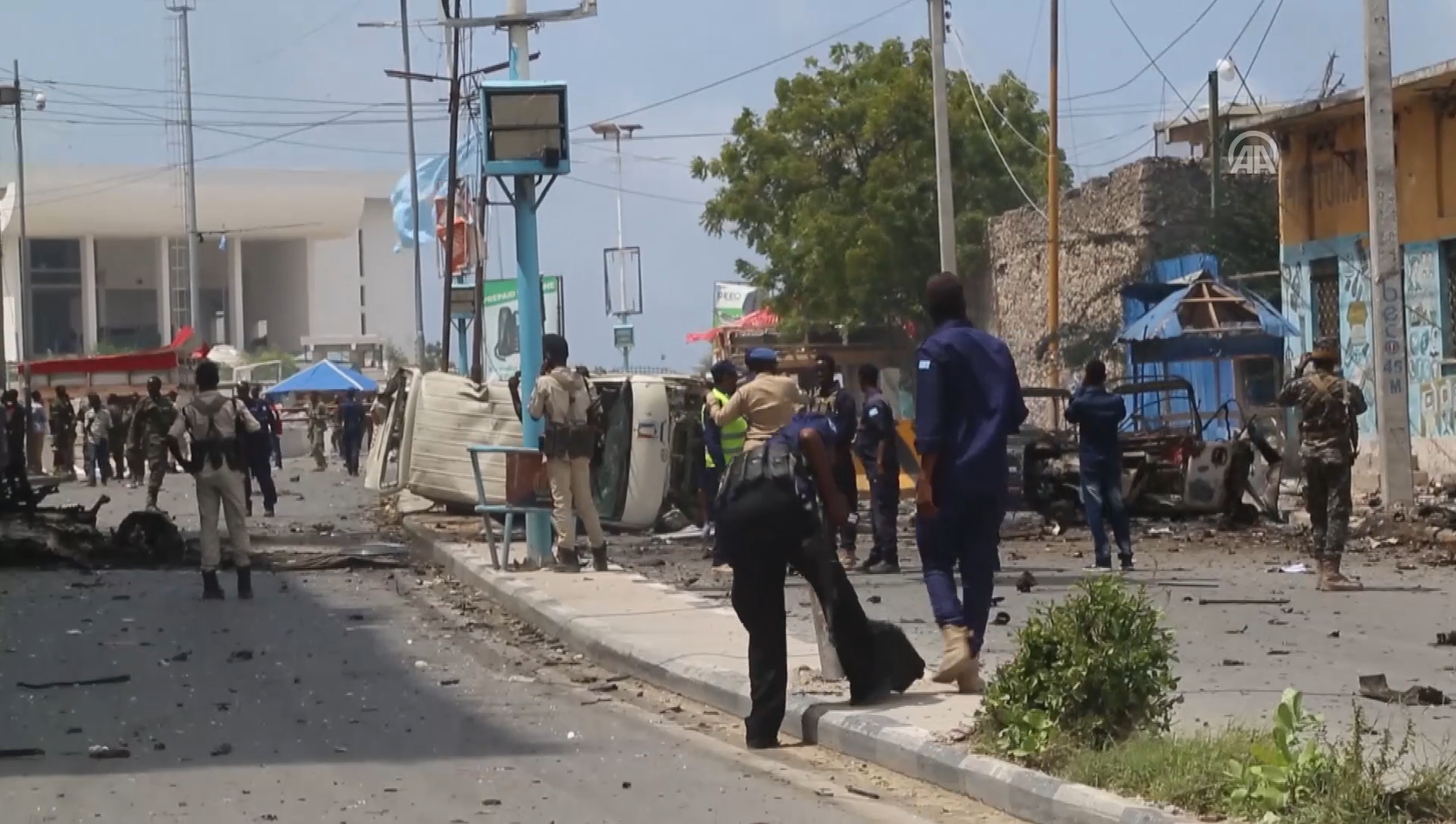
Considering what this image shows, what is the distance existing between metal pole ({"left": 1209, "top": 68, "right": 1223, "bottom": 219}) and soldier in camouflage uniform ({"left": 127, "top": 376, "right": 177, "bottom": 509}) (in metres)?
17.1

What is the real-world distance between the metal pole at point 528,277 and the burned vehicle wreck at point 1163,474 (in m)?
6.64

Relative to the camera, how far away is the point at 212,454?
14.7 m

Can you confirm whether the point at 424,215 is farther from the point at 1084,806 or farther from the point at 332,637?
the point at 1084,806

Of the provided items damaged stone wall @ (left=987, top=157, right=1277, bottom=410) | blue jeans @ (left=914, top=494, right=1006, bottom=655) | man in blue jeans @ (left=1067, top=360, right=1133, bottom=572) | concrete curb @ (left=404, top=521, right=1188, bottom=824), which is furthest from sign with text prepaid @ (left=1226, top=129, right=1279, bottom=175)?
blue jeans @ (left=914, top=494, right=1006, bottom=655)

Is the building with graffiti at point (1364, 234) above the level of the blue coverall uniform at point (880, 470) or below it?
above

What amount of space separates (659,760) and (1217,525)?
13.6 metres

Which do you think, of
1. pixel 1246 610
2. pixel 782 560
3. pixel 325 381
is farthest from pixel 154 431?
pixel 325 381

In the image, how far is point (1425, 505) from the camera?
20.3 metres

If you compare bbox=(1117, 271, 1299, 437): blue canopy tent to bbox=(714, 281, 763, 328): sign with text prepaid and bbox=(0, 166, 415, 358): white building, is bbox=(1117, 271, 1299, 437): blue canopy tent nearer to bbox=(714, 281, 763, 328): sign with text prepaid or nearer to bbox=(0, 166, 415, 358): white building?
bbox=(714, 281, 763, 328): sign with text prepaid

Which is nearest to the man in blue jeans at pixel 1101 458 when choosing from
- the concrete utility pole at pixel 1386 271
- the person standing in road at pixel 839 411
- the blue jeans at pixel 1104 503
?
the blue jeans at pixel 1104 503

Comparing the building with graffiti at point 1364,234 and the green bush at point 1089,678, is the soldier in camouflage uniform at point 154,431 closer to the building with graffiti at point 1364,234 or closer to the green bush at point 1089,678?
the green bush at point 1089,678

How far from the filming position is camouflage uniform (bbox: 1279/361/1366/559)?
13750 millimetres

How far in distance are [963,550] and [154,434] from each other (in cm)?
2192

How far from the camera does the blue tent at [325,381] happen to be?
55.4 m
